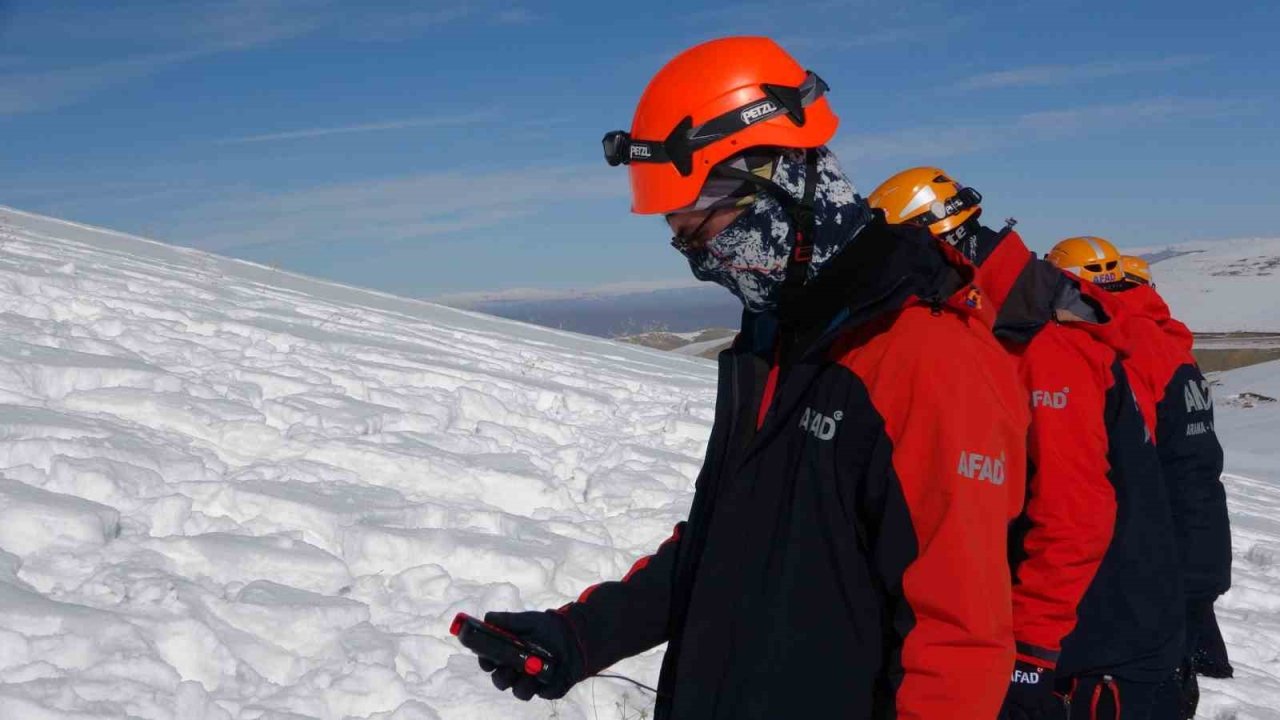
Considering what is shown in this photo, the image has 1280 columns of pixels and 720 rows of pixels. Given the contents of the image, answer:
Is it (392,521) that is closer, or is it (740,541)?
(740,541)

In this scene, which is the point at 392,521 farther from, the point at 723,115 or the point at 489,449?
the point at 723,115

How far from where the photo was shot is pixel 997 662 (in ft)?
5.81

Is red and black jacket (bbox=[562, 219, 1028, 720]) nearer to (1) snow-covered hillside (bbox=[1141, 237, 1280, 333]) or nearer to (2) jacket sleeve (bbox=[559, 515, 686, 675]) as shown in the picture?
(2) jacket sleeve (bbox=[559, 515, 686, 675])

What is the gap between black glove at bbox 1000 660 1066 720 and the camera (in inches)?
109

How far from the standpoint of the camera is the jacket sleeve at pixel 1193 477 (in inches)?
138

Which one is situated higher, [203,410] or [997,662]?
[203,410]

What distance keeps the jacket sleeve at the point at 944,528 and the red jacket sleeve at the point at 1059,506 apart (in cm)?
104

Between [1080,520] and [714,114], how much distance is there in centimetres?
151

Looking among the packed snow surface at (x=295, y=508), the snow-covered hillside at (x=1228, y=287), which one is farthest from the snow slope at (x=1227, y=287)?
the packed snow surface at (x=295, y=508)

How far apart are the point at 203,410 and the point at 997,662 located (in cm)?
560

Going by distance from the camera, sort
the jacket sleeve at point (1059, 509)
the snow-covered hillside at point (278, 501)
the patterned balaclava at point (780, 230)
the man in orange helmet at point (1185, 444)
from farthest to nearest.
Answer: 1. the snow-covered hillside at point (278, 501)
2. the man in orange helmet at point (1185, 444)
3. the jacket sleeve at point (1059, 509)
4. the patterned balaclava at point (780, 230)

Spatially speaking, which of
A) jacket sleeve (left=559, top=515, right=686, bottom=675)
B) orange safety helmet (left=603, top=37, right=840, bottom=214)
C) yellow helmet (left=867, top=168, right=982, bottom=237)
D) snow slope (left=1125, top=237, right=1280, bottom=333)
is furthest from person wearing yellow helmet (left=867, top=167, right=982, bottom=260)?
snow slope (left=1125, top=237, right=1280, bottom=333)

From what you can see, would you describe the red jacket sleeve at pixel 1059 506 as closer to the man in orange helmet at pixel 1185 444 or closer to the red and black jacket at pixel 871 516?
the man in orange helmet at pixel 1185 444

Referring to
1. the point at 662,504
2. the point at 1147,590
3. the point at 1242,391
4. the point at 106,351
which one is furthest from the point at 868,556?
the point at 1242,391
